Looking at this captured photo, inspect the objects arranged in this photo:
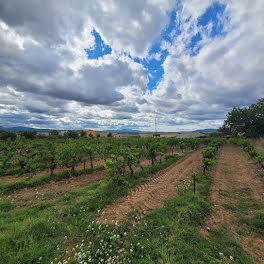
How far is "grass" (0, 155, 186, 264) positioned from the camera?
3.06 metres

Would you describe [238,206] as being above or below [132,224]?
below

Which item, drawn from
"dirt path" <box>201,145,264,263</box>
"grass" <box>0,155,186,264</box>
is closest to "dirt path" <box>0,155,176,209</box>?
"grass" <box>0,155,186,264</box>

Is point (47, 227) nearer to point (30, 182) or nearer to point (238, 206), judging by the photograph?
point (30, 182)

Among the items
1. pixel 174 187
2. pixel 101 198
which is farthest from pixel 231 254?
pixel 101 198

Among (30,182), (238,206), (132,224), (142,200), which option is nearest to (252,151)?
(238,206)

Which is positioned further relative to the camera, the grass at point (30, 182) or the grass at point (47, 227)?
the grass at point (30, 182)

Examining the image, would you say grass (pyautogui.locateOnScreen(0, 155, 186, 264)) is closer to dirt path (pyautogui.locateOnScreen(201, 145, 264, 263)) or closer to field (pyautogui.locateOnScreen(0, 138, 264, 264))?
field (pyautogui.locateOnScreen(0, 138, 264, 264))

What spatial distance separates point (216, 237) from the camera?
3881 millimetres

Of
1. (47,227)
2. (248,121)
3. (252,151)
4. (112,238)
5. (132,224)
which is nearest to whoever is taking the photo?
(112,238)

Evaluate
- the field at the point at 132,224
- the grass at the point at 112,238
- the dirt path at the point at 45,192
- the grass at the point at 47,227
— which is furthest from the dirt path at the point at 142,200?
the dirt path at the point at 45,192

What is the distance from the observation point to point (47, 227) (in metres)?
3.95

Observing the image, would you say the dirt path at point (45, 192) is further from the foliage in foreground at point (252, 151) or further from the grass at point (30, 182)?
the foliage in foreground at point (252, 151)

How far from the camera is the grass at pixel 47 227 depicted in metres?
3.06

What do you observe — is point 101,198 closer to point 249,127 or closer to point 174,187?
point 174,187
